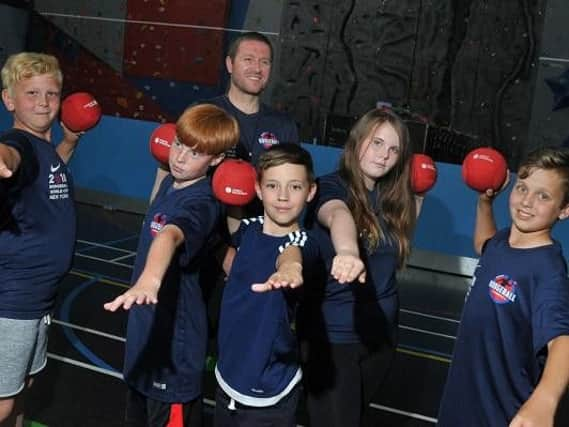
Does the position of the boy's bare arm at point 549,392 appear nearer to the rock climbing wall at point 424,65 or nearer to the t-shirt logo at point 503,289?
the t-shirt logo at point 503,289

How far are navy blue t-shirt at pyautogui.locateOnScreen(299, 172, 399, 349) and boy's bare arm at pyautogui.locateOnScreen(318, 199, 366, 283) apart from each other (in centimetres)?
7

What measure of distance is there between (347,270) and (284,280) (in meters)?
0.17

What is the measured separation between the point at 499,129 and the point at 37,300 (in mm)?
8245

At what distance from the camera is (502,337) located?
1850mm

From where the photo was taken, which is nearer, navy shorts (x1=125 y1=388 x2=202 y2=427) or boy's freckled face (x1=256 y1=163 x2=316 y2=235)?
boy's freckled face (x1=256 y1=163 x2=316 y2=235)

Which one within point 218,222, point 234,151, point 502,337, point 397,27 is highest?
point 397,27

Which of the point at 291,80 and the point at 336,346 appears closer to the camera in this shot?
the point at 336,346

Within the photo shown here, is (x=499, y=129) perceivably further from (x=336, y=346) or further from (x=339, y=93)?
(x=336, y=346)

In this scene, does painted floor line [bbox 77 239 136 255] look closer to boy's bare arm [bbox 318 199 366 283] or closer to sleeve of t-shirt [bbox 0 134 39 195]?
sleeve of t-shirt [bbox 0 134 39 195]

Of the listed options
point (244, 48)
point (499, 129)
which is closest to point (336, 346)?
point (244, 48)

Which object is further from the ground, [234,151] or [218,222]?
[234,151]

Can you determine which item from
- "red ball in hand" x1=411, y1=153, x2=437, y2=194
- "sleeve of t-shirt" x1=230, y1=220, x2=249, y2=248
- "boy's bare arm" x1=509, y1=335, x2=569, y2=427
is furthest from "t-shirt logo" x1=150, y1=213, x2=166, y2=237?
"boy's bare arm" x1=509, y1=335, x2=569, y2=427

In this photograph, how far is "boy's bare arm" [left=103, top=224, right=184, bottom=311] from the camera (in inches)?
63.6

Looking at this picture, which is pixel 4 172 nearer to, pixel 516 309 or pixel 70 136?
pixel 70 136
